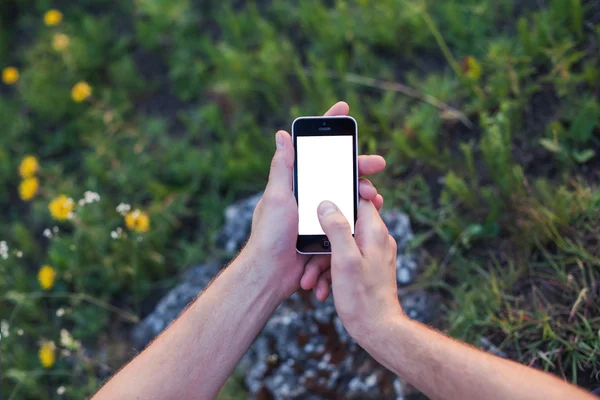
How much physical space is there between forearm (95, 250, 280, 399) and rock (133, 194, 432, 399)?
385 mm

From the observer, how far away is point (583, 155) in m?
2.32

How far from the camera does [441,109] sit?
2717 mm

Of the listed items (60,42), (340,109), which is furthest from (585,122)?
(60,42)

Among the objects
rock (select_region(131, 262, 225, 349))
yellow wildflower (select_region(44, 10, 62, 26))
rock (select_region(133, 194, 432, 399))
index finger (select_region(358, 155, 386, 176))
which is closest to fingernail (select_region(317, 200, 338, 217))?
index finger (select_region(358, 155, 386, 176))

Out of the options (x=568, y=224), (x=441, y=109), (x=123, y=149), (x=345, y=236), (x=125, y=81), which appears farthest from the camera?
(x=125, y=81)

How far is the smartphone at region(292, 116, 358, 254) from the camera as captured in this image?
202cm

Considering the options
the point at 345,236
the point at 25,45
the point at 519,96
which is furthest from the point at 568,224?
the point at 25,45

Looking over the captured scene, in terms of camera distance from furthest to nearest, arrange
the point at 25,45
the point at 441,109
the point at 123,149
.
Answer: the point at 25,45 → the point at 123,149 → the point at 441,109

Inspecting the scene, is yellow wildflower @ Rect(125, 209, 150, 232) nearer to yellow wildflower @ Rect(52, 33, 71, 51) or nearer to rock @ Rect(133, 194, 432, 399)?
rock @ Rect(133, 194, 432, 399)

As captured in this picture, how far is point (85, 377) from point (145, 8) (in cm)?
222

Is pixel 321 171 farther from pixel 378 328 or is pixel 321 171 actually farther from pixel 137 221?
pixel 137 221

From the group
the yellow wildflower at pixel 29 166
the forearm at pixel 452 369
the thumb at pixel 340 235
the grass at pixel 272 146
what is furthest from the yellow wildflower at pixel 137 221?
the forearm at pixel 452 369

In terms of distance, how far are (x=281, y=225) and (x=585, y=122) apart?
141 cm

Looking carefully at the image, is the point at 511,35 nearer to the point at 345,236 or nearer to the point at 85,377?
the point at 345,236
